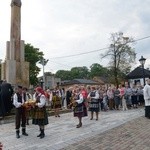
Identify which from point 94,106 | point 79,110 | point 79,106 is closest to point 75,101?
point 79,106

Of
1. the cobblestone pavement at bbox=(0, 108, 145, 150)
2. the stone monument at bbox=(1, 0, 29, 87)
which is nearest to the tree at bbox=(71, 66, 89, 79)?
the stone monument at bbox=(1, 0, 29, 87)

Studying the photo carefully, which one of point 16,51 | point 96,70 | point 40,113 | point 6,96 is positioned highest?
point 96,70

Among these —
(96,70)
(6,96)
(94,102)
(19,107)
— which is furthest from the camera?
(96,70)

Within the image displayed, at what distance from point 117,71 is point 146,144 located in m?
38.9

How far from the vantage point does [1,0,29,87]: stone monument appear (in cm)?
1670

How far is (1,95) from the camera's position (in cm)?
1371

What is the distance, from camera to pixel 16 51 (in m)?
17.1

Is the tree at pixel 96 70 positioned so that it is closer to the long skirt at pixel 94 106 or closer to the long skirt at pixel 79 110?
the long skirt at pixel 94 106

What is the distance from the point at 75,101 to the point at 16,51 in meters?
6.69

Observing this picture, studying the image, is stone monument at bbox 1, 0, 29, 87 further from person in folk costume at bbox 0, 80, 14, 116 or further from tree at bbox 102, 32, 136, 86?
tree at bbox 102, 32, 136, 86

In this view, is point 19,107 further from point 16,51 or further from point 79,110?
point 16,51

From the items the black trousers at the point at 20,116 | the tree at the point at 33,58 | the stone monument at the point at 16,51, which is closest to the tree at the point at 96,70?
the tree at the point at 33,58

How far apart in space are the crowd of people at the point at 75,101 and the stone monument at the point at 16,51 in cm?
130

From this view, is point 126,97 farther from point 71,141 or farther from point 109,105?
point 71,141
